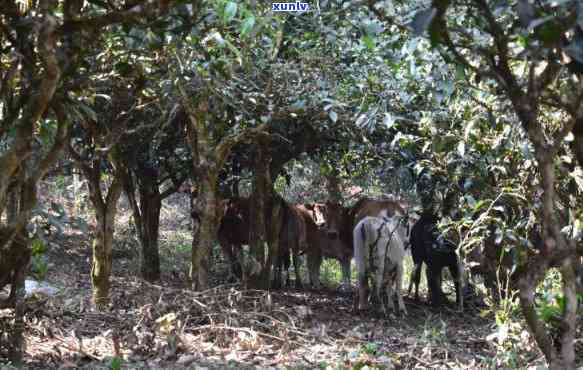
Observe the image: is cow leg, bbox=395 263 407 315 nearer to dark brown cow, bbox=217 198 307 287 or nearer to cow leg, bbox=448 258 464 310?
cow leg, bbox=448 258 464 310

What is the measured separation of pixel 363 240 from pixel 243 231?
378 cm

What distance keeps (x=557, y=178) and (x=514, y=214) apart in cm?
94

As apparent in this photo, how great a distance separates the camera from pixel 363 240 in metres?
10.2

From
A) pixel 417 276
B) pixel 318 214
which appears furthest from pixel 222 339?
pixel 318 214

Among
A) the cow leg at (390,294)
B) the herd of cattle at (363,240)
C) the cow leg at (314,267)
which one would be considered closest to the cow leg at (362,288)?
the herd of cattle at (363,240)

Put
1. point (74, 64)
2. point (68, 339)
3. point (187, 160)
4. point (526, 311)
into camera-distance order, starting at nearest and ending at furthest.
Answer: point (526, 311) → point (74, 64) → point (68, 339) → point (187, 160)

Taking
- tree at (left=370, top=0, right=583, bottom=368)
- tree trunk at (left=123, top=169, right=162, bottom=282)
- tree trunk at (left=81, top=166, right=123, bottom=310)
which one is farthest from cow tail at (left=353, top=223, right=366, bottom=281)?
tree at (left=370, top=0, right=583, bottom=368)

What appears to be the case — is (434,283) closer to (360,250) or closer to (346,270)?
(360,250)

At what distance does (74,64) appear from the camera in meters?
4.36

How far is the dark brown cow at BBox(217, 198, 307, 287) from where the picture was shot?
13180mm

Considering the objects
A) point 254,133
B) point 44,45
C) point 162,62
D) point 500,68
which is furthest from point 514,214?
point 44,45

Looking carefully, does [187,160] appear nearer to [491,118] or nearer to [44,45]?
[491,118]

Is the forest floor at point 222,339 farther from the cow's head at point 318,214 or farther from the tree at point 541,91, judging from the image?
the cow's head at point 318,214

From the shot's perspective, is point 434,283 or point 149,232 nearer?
point 434,283
